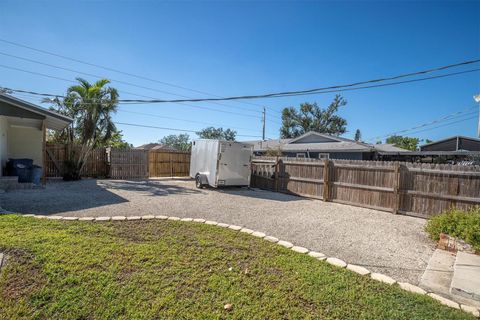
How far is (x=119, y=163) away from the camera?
14.2 meters

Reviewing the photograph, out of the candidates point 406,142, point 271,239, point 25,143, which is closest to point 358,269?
point 271,239

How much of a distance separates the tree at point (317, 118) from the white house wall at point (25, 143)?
33926 millimetres

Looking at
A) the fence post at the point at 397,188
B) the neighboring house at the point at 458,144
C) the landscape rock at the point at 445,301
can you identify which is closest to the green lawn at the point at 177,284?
the landscape rock at the point at 445,301

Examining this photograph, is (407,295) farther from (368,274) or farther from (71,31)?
(71,31)

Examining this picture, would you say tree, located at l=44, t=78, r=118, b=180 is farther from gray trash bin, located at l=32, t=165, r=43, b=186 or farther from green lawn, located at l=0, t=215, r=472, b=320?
green lawn, located at l=0, t=215, r=472, b=320

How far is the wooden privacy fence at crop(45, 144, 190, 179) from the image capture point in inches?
502

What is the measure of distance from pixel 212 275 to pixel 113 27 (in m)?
11.7

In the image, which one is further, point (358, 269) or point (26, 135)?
point (26, 135)

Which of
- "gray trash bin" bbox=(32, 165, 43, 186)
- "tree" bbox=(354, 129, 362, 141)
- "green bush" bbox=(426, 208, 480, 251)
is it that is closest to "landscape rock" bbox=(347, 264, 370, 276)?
"green bush" bbox=(426, 208, 480, 251)

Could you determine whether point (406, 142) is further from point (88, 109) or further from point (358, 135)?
point (88, 109)

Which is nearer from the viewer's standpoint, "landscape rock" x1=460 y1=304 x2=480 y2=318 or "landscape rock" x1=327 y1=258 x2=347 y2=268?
"landscape rock" x1=460 y1=304 x2=480 y2=318

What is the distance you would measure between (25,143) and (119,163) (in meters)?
4.29

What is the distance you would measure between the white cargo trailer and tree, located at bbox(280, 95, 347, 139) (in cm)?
3057

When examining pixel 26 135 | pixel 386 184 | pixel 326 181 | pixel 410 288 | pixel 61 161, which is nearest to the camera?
pixel 410 288
